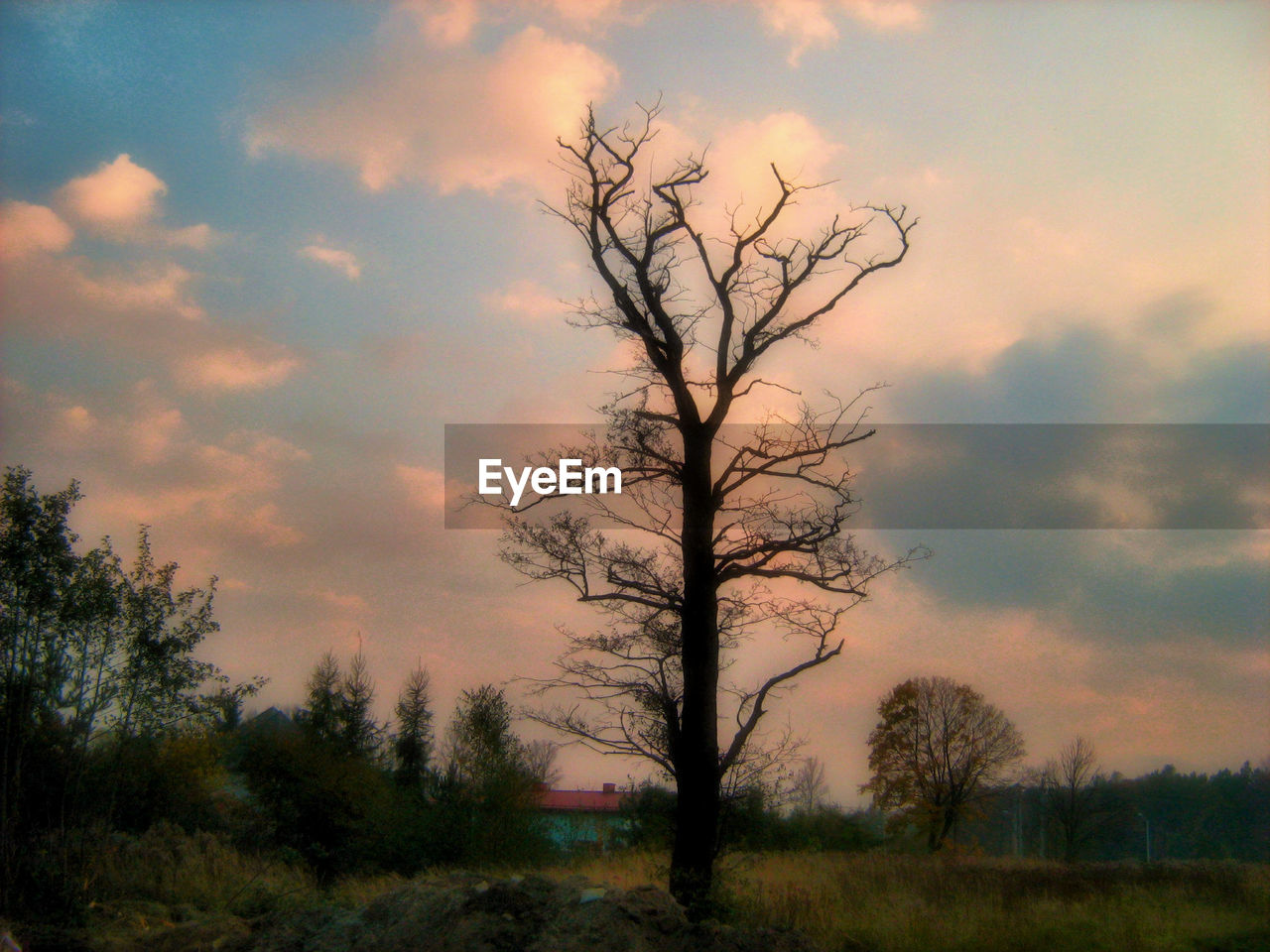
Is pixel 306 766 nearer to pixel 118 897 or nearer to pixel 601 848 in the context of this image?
pixel 601 848

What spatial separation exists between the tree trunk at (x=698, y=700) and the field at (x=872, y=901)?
556mm

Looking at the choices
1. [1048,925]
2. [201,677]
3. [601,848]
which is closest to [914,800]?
[601,848]

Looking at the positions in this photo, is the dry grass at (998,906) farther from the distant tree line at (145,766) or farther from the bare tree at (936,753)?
the bare tree at (936,753)

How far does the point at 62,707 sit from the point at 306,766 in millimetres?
10957

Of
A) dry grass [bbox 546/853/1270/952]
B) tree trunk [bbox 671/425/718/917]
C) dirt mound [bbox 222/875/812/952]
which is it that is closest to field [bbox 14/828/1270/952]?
dry grass [bbox 546/853/1270/952]

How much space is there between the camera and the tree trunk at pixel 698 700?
12.0 m

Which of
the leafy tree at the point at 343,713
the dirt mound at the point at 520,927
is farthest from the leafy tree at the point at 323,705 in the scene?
the dirt mound at the point at 520,927

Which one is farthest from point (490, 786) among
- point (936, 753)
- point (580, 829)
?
point (936, 753)

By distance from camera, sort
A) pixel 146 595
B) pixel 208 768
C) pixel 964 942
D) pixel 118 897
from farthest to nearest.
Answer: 1. pixel 208 768
2. pixel 146 595
3. pixel 118 897
4. pixel 964 942

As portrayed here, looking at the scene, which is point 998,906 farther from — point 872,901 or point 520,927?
point 520,927

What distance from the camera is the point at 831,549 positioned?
13367 mm

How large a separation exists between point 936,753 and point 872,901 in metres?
28.7

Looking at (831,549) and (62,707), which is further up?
(831,549)

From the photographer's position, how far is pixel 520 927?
9773 millimetres
